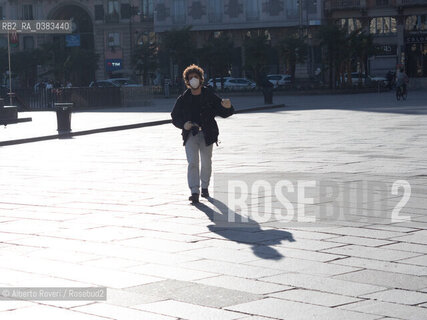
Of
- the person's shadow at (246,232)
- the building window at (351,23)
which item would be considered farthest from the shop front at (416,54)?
the person's shadow at (246,232)

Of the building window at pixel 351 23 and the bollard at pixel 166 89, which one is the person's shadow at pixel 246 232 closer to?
the bollard at pixel 166 89

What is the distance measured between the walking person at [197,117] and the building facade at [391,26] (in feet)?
188

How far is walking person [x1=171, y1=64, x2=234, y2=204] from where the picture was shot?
10742 millimetres

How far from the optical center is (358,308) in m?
5.52

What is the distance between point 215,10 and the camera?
71.4 meters

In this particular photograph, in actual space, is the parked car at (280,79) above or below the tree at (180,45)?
below

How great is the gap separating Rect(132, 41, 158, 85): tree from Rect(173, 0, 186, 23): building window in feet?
14.2

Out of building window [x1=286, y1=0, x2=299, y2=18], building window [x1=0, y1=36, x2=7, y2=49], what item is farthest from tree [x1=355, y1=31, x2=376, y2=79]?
building window [x1=0, y1=36, x2=7, y2=49]

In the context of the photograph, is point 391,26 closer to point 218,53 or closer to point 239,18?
point 239,18

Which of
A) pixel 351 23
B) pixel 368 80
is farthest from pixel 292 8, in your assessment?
pixel 368 80

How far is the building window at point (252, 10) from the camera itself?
69875mm

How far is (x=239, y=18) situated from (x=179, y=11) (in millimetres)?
5384

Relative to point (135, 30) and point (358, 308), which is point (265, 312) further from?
point (135, 30)

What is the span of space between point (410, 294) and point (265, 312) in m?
1.00
